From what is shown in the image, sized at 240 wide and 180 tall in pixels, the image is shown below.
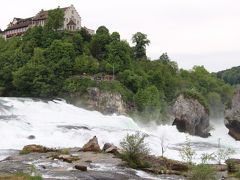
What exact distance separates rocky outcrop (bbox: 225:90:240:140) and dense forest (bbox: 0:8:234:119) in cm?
562

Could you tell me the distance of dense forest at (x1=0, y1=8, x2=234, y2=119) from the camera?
84125 mm

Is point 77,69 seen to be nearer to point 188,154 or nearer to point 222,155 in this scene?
point 222,155

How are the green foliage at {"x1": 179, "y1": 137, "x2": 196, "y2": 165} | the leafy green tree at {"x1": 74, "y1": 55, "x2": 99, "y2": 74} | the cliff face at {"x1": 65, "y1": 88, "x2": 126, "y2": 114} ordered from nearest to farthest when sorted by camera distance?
the green foliage at {"x1": 179, "y1": 137, "x2": 196, "y2": 165}, the cliff face at {"x1": 65, "y1": 88, "x2": 126, "y2": 114}, the leafy green tree at {"x1": 74, "y1": 55, "x2": 99, "y2": 74}

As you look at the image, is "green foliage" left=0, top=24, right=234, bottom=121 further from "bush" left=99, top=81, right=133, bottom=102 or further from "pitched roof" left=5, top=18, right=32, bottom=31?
"pitched roof" left=5, top=18, right=32, bottom=31

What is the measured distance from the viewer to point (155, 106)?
8481cm

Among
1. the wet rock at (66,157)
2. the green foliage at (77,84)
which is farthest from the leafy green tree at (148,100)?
the wet rock at (66,157)

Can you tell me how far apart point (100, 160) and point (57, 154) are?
138 inches

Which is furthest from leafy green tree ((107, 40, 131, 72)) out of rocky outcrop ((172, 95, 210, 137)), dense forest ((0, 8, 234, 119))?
rocky outcrop ((172, 95, 210, 137))

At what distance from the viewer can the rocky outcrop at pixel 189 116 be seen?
2817 inches

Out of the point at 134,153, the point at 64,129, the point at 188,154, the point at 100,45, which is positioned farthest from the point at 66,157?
the point at 100,45

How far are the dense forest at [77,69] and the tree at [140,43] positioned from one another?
7.48 metres

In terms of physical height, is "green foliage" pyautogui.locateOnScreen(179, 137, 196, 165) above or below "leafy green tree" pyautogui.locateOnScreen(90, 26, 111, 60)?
below

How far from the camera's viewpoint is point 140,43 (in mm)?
110062

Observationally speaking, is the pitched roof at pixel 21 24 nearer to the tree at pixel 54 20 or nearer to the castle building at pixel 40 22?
the castle building at pixel 40 22
